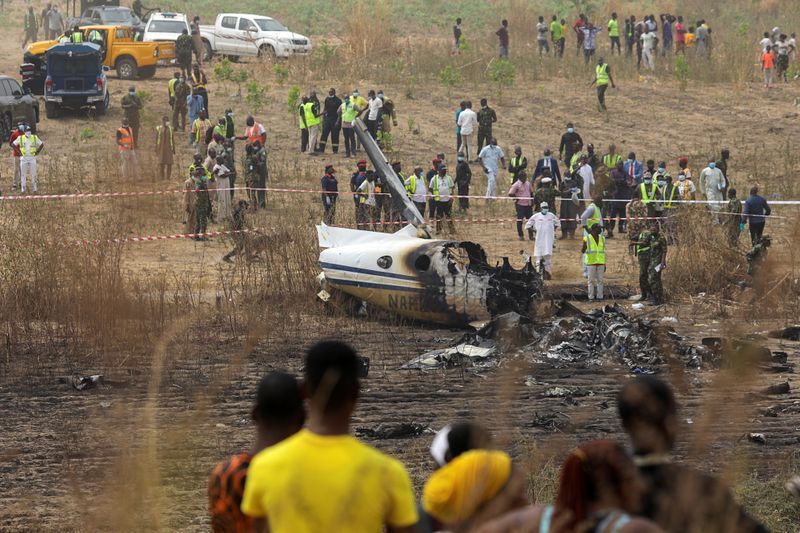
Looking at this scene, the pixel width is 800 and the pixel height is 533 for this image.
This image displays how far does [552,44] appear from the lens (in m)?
40.4

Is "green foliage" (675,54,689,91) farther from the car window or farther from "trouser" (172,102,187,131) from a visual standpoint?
"trouser" (172,102,187,131)

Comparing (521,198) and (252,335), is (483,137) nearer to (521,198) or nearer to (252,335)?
(521,198)

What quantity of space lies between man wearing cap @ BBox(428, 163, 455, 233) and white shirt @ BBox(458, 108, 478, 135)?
537 cm

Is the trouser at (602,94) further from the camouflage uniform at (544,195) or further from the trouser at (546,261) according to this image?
the trouser at (546,261)

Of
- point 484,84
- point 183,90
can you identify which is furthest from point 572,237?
point 484,84

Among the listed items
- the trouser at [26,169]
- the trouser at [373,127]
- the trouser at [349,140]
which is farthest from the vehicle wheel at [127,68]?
the trouser at [26,169]

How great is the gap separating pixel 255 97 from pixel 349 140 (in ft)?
14.9

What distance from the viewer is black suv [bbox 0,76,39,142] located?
2900 cm

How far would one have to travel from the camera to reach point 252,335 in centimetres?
518

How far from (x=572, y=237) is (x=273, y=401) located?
1928 centimetres

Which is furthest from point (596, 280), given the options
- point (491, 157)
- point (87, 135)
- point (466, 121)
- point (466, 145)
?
point (87, 135)

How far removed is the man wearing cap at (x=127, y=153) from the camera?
85.3 feet

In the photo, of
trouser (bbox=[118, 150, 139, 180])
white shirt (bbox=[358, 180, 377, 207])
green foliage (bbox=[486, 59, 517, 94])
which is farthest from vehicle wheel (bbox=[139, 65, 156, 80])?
white shirt (bbox=[358, 180, 377, 207])

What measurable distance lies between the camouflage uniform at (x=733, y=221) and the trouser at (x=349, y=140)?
36.0ft
